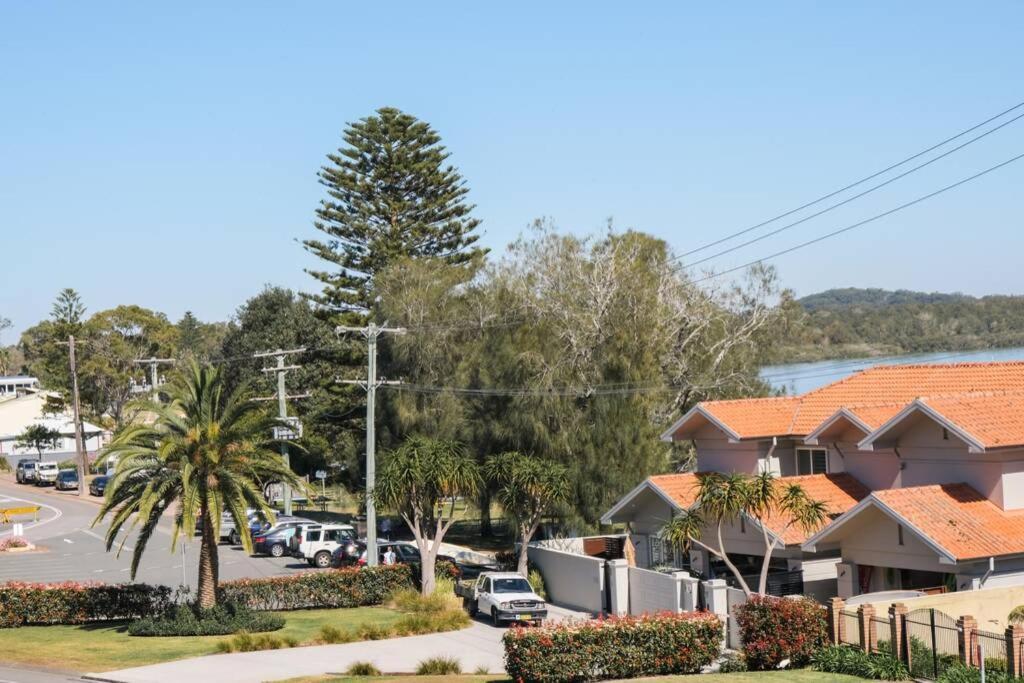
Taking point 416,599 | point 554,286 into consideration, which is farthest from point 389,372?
point 416,599

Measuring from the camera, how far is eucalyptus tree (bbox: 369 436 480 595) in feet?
127

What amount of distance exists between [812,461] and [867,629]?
43.8 feet

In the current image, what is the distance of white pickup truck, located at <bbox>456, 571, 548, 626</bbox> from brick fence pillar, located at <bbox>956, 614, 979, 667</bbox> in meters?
14.0

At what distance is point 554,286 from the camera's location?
169ft

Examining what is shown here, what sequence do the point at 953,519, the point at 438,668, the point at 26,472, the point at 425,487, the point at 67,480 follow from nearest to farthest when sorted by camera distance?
the point at 438,668 → the point at 953,519 → the point at 425,487 → the point at 67,480 → the point at 26,472

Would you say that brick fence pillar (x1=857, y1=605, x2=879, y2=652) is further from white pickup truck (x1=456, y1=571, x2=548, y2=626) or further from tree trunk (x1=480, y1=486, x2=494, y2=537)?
tree trunk (x1=480, y1=486, x2=494, y2=537)

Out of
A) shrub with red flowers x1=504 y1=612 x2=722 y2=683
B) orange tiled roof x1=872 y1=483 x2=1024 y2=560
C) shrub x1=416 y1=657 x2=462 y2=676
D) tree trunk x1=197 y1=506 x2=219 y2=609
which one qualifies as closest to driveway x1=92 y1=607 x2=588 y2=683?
shrub x1=416 y1=657 x2=462 y2=676

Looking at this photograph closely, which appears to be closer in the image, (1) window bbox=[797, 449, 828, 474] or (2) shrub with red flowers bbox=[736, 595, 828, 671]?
(2) shrub with red flowers bbox=[736, 595, 828, 671]

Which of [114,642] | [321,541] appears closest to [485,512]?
[321,541]

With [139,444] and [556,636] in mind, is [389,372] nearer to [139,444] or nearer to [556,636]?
[139,444]

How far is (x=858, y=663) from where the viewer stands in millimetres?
22953

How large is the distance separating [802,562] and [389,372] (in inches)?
1046

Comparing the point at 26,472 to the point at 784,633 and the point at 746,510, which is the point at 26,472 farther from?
the point at 784,633

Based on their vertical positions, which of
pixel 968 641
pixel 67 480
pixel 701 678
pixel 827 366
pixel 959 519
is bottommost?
pixel 701 678
